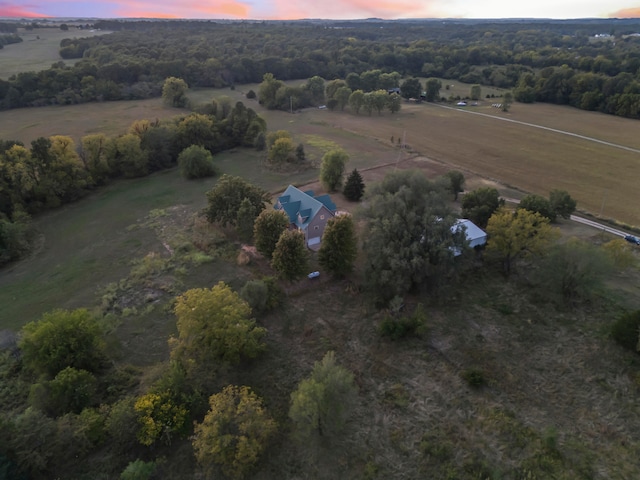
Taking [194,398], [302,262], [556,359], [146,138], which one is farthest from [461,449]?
[146,138]

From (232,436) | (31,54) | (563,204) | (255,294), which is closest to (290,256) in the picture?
(255,294)

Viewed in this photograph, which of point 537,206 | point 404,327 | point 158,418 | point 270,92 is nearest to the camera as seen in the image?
point 158,418

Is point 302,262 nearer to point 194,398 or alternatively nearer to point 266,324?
point 266,324

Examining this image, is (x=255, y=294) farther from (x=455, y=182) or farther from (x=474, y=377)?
(x=455, y=182)

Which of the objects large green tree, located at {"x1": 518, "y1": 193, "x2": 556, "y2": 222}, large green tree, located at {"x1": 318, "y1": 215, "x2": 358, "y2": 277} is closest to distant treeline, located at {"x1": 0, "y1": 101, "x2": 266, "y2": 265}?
large green tree, located at {"x1": 318, "y1": 215, "x2": 358, "y2": 277}

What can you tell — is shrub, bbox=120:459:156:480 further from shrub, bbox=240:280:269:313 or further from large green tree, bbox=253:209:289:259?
large green tree, bbox=253:209:289:259

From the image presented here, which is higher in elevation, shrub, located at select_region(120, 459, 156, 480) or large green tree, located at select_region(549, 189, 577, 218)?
large green tree, located at select_region(549, 189, 577, 218)
